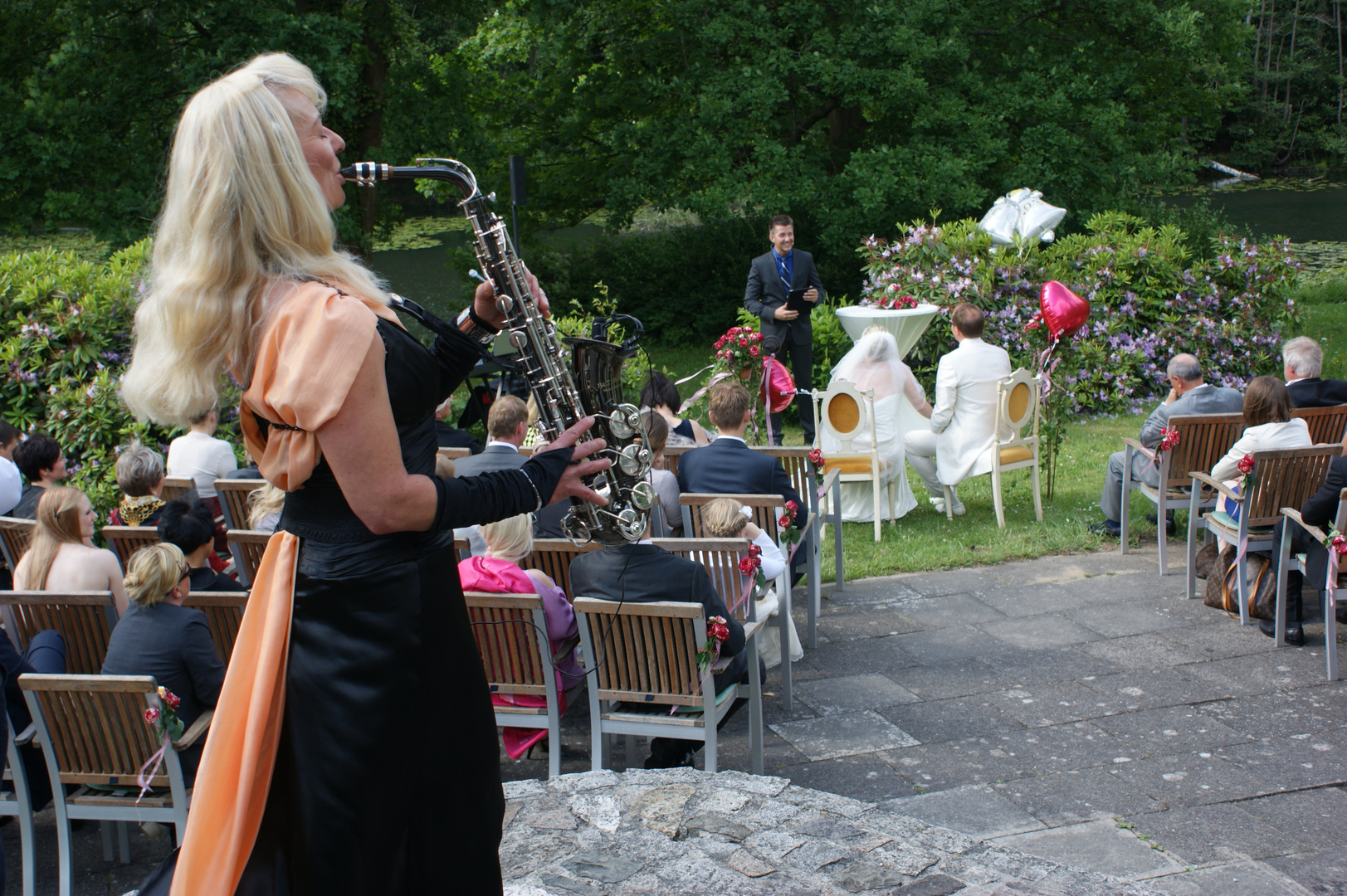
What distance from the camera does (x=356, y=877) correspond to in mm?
1905

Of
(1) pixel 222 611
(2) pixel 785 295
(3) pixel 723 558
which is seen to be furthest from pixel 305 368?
(2) pixel 785 295

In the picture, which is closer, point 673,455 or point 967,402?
point 673,455

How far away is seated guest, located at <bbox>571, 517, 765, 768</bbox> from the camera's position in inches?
160

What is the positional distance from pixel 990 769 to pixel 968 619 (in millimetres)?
1772

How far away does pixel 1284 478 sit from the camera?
576cm

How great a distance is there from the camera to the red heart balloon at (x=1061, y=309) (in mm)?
8516

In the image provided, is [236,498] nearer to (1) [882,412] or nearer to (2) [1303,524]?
(1) [882,412]

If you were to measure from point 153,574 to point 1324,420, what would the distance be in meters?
6.23

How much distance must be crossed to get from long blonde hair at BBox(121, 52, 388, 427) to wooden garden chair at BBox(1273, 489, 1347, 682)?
184 inches

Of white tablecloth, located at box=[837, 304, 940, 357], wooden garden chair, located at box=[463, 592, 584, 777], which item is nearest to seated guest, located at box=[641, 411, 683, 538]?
wooden garden chair, located at box=[463, 592, 584, 777]

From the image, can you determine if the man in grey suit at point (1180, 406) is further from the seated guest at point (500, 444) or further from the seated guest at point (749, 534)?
the seated guest at point (500, 444)

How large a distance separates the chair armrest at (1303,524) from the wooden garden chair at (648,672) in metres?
2.84

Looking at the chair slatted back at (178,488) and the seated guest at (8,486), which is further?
the chair slatted back at (178,488)

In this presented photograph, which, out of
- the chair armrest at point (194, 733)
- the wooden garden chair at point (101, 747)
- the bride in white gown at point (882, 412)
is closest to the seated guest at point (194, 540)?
the chair armrest at point (194, 733)
